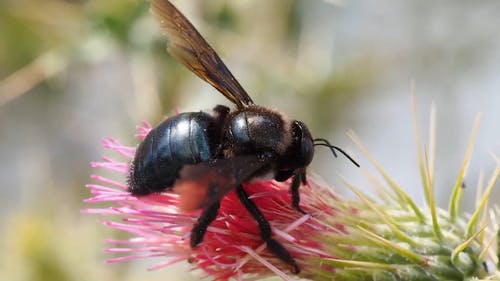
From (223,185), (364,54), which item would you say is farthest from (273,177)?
(364,54)

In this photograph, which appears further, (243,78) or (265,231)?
(243,78)

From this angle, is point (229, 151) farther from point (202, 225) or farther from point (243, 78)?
point (243, 78)

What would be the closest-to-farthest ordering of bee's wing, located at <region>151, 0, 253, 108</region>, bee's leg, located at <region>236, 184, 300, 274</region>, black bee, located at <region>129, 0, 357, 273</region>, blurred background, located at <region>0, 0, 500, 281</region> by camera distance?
black bee, located at <region>129, 0, 357, 273</region>, bee's leg, located at <region>236, 184, 300, 274</region>, bee's wing, located at <region>151, 0, 253, 108</region>, blurred background, located at <region>0, 0, 500, 281</region>

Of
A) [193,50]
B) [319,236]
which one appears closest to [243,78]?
[193,50]

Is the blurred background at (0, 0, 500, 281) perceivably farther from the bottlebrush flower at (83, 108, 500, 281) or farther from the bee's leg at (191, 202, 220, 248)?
the bee's leg at (191, 202, 220, 248)

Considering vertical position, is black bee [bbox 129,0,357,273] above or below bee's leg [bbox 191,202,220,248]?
above

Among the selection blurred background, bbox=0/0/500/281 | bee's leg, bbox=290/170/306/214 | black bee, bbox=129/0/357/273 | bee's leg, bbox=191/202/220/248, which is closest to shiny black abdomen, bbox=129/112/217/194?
black bee, bbox=129/0/357/273

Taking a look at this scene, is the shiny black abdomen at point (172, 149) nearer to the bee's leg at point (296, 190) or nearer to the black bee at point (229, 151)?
the black bee at point (229, 151)
